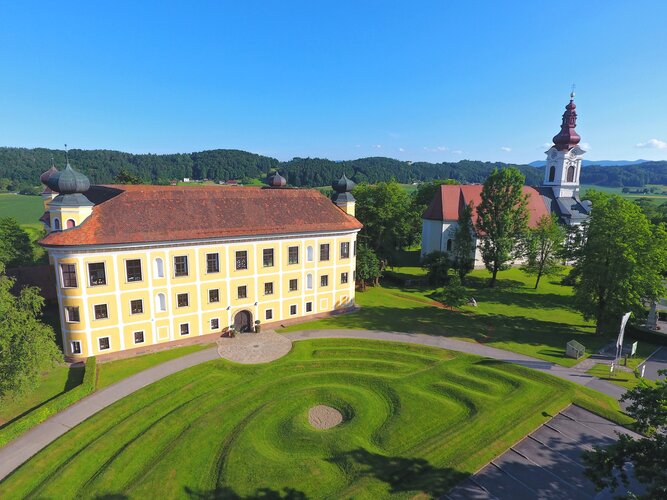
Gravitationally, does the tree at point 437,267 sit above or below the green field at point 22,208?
below

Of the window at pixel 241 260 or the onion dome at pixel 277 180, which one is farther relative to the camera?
the onion dome at pixel 277 180

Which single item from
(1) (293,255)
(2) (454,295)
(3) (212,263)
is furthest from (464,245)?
(3) (212,263)

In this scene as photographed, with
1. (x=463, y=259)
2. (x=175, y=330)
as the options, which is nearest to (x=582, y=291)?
(x=463, y=259)

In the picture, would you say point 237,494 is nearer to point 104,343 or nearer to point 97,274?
point 104,343

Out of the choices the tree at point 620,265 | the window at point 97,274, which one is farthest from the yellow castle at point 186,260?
the tree at point 620,265

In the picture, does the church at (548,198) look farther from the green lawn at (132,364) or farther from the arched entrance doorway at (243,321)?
the green lawn at (132,364)

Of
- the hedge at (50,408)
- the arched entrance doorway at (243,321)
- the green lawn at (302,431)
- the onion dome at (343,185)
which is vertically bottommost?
the green lawn at (302,431)

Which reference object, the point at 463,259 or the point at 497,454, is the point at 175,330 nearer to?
the point at 497,454
